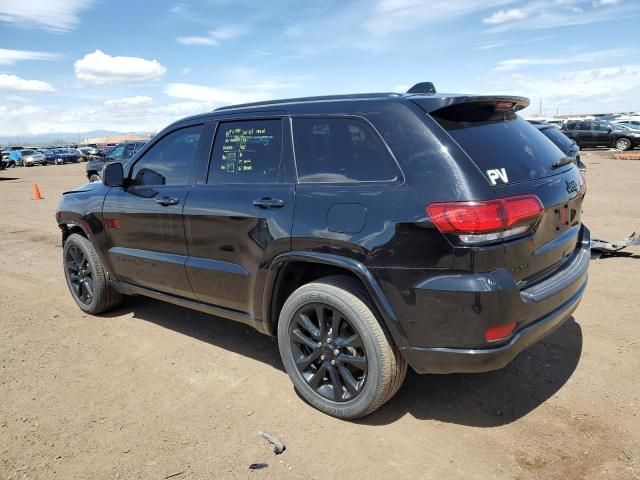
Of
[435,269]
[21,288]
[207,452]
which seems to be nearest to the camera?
[435,269]

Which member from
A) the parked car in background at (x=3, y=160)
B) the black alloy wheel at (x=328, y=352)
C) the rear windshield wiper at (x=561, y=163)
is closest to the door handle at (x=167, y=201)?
the black alloy wheel at (x=328, y=352)

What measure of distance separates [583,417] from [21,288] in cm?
585

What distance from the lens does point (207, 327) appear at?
4.67 m

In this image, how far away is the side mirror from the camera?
4289 millimetres

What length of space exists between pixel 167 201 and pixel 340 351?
181 centimetres

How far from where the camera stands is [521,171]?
2.83m

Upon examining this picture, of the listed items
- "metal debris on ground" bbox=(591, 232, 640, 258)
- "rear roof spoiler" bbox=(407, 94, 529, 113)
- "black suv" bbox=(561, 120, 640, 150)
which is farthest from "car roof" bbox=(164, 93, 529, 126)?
"black suv" bbox=(561, 120, 640, 150)

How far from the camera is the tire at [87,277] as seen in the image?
15.9ft

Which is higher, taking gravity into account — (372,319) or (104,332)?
(372,319)

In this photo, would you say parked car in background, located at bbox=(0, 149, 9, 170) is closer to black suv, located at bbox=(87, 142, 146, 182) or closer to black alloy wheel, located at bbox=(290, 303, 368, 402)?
black suv, located at bbox=(87, 142, 146, 182)

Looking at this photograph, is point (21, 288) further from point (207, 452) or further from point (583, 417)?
point (583, 417)

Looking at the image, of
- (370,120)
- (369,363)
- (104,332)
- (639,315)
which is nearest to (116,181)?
(104,332)

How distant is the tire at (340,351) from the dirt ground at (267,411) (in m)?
0.15

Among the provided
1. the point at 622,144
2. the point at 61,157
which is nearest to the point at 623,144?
the point at 622,144
